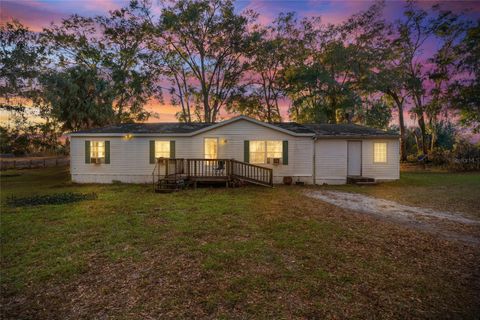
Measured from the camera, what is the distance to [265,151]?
51.5 feet

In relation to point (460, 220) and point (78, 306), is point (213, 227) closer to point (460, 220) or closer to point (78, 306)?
point (78, 306)

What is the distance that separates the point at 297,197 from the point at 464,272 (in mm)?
7174

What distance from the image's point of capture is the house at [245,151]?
51.1 feet

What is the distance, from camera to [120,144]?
53.4 ft

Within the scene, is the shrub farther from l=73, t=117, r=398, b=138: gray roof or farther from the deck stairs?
the deck stairs

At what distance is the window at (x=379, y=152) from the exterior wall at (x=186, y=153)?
4.27m

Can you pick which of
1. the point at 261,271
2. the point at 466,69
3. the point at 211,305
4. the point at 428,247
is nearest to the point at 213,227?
the point at 261,271

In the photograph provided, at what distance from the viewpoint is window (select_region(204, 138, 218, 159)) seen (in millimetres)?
15805

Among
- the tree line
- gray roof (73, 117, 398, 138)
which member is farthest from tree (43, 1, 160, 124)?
gray roof (73, 117, 398, 138)

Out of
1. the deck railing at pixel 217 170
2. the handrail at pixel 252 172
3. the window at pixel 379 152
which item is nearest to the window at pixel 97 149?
the deck railing at pixel 217 170

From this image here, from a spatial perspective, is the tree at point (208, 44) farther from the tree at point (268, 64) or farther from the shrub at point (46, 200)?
the shrub at point (46, 200)

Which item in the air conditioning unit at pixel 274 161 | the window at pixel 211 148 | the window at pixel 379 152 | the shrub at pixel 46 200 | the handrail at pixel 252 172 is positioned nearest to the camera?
the shrub at pixel 46 200

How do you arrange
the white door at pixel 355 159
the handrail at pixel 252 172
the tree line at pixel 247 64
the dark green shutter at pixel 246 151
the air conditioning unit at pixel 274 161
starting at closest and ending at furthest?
1. the handrail at pixel 252 172
2. the dark green shutter at pixel 246 151
3. the air conditioning unit at pixel 274 161
4. the white door at pixel 355 159
5. the tree line at pixel 247 64

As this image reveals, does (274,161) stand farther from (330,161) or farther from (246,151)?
(330,161)
